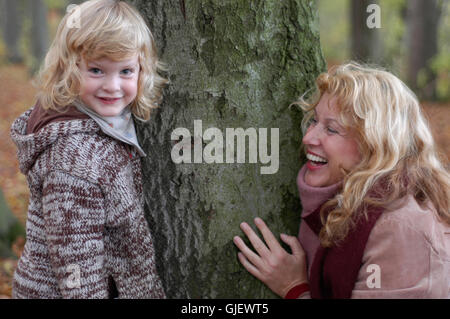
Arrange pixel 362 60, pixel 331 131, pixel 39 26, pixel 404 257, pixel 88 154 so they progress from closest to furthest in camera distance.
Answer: pixel 404 257, pixel 88 154, pixel 331 131, pixel 362 60, pixel 39 26

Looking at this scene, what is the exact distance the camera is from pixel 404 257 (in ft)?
6.62

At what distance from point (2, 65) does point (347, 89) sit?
19.4 m

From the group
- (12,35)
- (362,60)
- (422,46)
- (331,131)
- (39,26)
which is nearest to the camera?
(331,131)

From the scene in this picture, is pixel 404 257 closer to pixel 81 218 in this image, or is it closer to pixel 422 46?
pixel 81 218

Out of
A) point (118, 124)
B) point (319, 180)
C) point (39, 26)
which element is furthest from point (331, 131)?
point (39, 26)

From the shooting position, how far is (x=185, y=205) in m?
2.42

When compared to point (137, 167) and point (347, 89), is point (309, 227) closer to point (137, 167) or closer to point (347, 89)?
point (347, 89)

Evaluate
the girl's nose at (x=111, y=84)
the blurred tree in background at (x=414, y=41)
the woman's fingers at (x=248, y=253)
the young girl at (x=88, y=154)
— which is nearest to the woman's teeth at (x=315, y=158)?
the woman's fingers at (x=248, y=253)

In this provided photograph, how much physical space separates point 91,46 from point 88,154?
1.57 ft

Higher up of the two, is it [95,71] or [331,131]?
[95,71]

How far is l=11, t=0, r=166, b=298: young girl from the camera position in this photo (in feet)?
6.85

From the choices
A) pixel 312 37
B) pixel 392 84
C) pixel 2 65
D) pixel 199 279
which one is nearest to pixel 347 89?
pixel 392 84

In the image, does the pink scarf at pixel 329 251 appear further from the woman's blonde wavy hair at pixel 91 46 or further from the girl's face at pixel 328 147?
the woman's blonde wavy hair at pixel 91 46

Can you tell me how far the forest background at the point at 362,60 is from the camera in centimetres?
482
